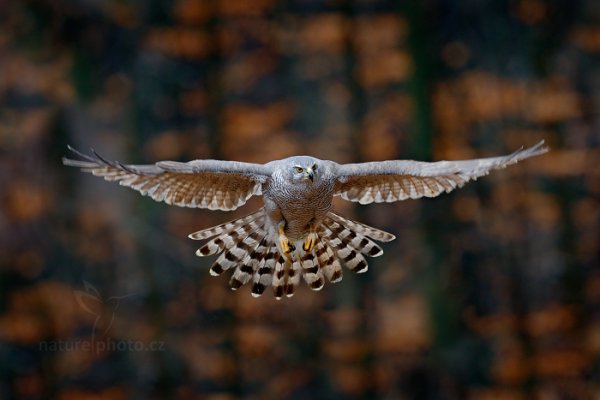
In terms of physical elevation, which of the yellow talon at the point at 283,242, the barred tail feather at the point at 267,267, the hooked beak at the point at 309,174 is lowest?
the barred tail feather at the point at 267,267

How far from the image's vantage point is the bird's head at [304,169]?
360cm

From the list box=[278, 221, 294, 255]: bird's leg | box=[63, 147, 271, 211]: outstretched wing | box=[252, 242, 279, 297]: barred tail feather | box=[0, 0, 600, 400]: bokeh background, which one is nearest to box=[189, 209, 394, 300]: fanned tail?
box=[252, 242, 279, 297]: barred tail feather

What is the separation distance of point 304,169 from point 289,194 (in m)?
0.15

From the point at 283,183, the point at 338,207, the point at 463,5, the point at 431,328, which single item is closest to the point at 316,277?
the point at 283,183

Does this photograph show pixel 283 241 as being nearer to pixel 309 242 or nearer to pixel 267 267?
pixel 309 242

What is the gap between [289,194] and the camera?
12.1 feet

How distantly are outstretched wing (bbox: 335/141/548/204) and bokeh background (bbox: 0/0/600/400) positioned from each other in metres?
3.06

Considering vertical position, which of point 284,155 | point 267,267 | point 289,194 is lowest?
point 267,267

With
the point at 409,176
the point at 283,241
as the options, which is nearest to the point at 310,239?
the point at 283,241

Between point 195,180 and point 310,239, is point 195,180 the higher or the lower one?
the higher one

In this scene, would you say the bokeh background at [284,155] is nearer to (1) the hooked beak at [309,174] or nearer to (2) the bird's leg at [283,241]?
(2) the bird's leg at [283,241]

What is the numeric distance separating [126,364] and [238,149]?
6.31 ft

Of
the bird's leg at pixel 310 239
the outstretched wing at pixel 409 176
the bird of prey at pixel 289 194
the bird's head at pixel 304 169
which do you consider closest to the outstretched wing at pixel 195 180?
the bird of prey at pixel 289 194

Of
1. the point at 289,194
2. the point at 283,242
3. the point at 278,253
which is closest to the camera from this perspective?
the point at 289,194
